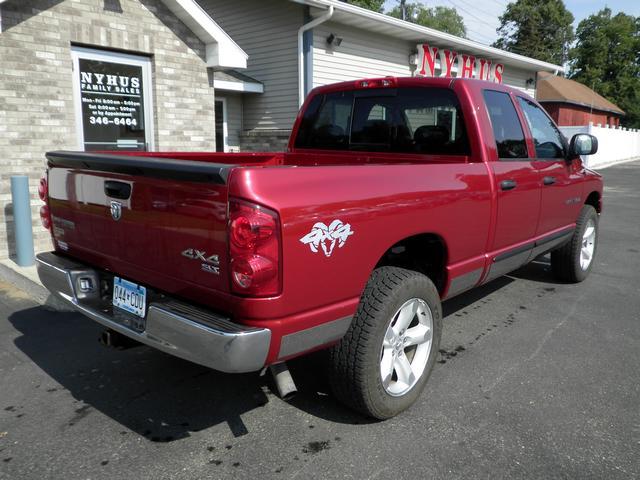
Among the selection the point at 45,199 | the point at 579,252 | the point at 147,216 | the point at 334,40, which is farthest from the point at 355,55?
the point at 147,216

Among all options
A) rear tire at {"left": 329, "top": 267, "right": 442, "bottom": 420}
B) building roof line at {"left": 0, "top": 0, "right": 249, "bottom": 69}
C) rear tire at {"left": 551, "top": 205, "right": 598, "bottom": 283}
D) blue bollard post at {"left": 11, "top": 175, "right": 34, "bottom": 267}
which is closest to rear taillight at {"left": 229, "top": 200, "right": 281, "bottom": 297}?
rear tire at {"left": 329, "top": 267, "right": 442, "bottom": 420}

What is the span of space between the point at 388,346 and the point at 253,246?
1.13m

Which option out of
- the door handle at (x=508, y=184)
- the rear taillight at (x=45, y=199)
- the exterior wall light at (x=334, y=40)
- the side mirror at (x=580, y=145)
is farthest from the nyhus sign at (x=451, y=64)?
the rear taillight at (x=45, y=199)

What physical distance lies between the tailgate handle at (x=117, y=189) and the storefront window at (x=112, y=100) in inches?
198

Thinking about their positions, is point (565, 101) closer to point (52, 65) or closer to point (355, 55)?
point (355, 55)

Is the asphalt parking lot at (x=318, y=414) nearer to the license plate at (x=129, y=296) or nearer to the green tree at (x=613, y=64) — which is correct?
the license plate at (x=129, y=296)

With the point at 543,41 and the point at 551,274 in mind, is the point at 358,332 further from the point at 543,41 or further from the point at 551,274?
the point at 543,41

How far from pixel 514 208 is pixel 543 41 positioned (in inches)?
2324

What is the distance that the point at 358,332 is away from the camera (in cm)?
285

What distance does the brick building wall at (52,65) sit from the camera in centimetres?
656

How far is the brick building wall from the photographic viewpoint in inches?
258

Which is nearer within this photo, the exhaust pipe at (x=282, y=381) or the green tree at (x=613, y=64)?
the exhaust pipe at (x=282, y=381)

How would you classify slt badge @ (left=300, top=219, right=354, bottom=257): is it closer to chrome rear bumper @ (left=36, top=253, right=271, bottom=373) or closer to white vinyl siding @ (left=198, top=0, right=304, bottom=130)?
chrome rear bumper @ (left=36, top=253, right=271, bottom=373)

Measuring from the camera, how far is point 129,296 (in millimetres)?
2924
